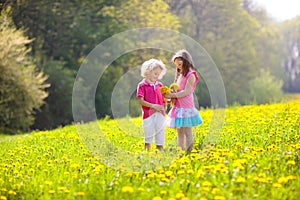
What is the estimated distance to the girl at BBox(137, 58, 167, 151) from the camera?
7.49 m

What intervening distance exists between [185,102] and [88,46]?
957 inches

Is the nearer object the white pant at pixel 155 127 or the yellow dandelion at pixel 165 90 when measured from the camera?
the yellow dandelion at pixel 165 90

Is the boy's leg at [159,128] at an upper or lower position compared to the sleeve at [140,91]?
lower

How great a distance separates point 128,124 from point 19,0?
781 inches

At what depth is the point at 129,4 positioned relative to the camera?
3312cm

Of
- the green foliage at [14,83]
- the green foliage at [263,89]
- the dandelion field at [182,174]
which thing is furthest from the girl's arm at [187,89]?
the green foliage at [263,89]

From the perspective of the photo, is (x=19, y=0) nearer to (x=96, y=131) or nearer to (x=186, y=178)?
(x=96, y=131)

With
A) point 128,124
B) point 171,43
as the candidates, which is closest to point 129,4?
point 171,43

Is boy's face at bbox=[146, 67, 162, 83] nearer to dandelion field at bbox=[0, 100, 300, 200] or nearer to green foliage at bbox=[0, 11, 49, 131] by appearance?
dandelion field at bbox=[0, 100, 300, 200]

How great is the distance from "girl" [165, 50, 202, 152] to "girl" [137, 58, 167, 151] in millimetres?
207

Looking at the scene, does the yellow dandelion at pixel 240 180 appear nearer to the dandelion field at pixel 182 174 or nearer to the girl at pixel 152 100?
the dandelion field at pixel 182 174

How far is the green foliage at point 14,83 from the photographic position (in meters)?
21.7

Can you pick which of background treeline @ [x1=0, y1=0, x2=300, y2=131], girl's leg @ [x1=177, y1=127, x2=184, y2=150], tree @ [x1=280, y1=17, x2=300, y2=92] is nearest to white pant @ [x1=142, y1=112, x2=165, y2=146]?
girl's leg @ [x1=177, y1=127, x2=184, y2=150]

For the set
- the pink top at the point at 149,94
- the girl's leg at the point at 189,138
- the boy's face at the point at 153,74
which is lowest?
the girl's leg at the point at 189,138
